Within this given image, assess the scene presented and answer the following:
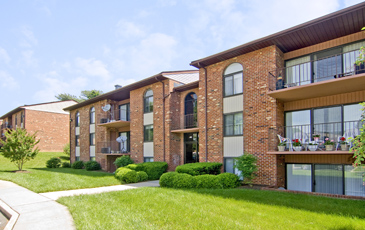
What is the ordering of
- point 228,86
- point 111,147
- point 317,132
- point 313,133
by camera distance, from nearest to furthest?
point 317,132 → point 313,133 → point 228,86 → point 111,147

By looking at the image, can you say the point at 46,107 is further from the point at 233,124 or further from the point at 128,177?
the point at 233,124

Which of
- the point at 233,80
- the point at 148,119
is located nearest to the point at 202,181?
the point at 233,80

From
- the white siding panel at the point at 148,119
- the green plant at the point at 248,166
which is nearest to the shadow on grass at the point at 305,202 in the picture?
the green plant at the point at 248,166

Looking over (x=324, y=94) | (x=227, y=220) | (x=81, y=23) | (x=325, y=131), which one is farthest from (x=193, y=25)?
(x=227, y=220)

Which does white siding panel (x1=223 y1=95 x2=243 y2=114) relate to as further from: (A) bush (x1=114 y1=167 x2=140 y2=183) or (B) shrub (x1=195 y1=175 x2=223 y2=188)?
(A) bush (x1=114 y1=167 x2=140 y2=183)

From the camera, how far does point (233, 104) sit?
41.4 ft

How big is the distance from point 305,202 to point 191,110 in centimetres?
1013

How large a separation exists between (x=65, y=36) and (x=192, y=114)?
8787 mm

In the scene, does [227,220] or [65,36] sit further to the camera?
[65,36]

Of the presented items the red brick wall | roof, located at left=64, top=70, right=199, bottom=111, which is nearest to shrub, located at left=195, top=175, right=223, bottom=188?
roof, located at left=64, top=70, right=199, bottom=111

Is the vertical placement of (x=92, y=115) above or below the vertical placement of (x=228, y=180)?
above

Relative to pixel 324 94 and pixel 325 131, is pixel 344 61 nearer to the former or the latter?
pixel 324 94

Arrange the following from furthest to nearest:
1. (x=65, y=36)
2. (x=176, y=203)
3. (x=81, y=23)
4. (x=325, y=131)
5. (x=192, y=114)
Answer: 1. (x=192, y=114)
2. (x=65, y=36)
3. (x=81, y=23)
4. (x=325, y=131)
5. (x=176, y=203)

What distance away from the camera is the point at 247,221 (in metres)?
5.63
